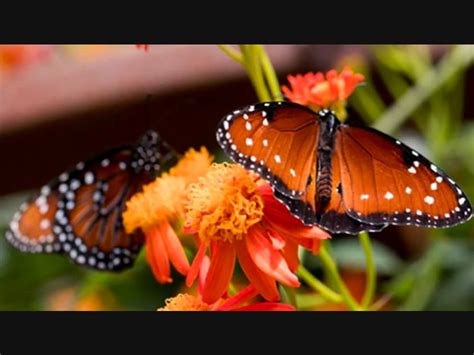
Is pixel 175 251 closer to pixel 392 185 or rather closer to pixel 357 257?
pixel 392 185

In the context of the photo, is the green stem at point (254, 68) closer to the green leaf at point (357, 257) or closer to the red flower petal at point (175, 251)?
the red flower petal at point (175, 251)

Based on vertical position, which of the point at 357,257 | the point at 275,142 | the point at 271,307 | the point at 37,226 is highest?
the point at 275,142

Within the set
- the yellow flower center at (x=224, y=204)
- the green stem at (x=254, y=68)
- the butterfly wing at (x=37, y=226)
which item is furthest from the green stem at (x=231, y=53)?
the butterfly wing at (x=37, y=226)

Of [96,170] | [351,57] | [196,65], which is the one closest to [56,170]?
[196,65]

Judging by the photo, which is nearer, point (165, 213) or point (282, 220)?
point (282, 220)

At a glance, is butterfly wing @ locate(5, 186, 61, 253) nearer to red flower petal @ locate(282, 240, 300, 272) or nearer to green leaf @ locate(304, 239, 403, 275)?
green leaf @ locate(304, 239, 403, 275)

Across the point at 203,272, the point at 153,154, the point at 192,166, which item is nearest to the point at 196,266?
the point at 203,272

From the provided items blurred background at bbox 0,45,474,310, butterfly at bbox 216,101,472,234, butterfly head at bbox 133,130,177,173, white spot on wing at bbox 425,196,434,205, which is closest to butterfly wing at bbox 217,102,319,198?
butterfly at bbox 216,101,472,234
